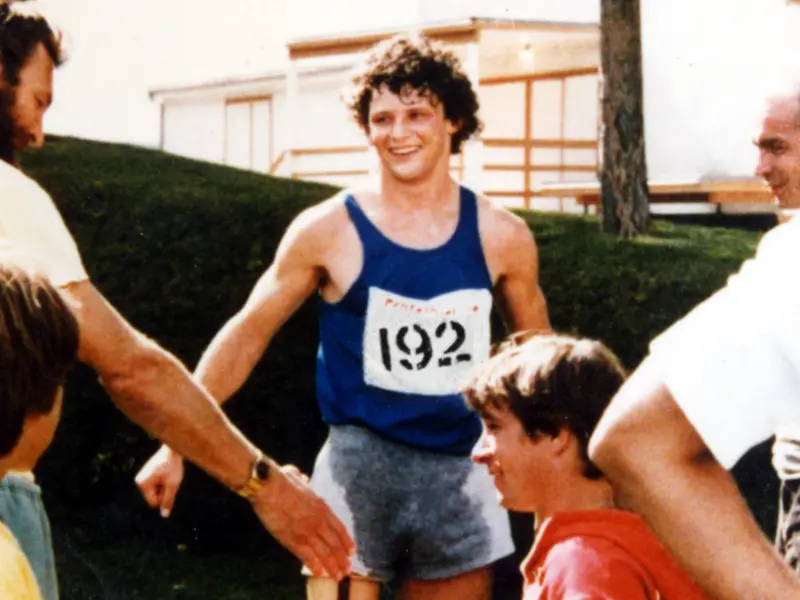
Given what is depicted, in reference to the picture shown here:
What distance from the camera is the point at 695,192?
13.9m

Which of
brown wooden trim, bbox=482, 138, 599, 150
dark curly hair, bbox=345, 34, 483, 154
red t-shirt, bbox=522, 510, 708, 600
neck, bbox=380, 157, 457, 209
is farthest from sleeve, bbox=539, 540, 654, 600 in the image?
brown wooden trim, bbox=482, 138, 599, 150

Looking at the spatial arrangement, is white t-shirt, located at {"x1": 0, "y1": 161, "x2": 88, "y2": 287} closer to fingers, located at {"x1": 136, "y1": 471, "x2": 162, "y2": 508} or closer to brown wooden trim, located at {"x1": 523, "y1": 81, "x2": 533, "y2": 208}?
fingers, located at {"x1": 136, "y1": 471, "x2": 162, "y2": 508}

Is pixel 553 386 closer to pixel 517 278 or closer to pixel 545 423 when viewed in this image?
pixel 545 423

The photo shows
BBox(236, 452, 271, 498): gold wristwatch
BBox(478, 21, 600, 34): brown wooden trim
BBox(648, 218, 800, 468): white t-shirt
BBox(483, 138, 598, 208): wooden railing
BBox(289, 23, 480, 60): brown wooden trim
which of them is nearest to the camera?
BBox(648, 218, 800, 468): white t-shirt

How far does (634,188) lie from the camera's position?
317 inches

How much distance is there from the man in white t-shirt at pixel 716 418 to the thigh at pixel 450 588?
1820mm

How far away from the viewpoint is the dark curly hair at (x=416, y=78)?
3527 millimetres

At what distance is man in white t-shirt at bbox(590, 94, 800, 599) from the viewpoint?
4.60 ft

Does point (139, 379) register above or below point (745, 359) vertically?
below

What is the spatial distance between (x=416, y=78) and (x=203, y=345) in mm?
2997

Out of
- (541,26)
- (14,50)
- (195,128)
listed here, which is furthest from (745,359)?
(195,128)

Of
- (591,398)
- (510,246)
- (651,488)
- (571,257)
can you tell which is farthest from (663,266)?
(651,488)

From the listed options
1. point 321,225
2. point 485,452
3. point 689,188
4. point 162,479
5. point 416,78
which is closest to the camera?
point 485,452

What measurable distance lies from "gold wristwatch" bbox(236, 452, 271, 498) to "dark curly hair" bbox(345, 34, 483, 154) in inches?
48.5
